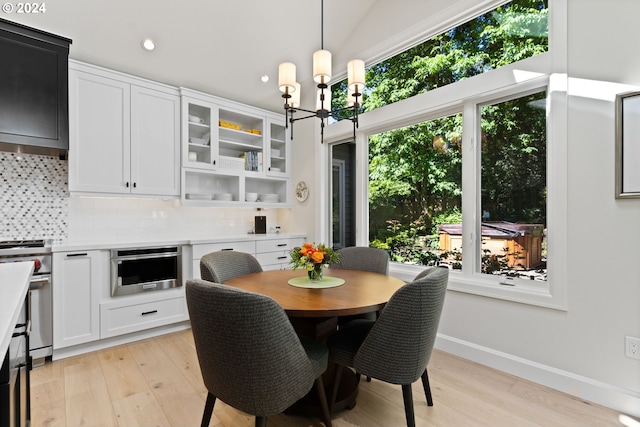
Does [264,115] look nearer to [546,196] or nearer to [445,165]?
[445,165]

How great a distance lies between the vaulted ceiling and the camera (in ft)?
9.35

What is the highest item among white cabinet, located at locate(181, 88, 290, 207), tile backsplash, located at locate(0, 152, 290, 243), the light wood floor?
white cabinet, located at locate(181, 88, 290, 207)

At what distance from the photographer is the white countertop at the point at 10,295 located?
754 millimetres

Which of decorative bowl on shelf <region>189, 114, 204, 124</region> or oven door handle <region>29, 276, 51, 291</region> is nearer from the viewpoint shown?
oven door handle <region>29, 276, 51, 291</region>

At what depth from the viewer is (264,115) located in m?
4.28

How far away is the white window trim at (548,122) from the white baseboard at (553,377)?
0.43m

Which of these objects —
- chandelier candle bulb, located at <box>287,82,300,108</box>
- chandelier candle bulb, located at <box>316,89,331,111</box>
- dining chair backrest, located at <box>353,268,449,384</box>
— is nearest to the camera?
dining chair backrest, located at <box>353,268,449,384</box>

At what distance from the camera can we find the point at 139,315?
10.0ft

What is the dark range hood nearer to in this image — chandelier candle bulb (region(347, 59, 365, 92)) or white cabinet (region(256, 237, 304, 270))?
white cabinet (region(256, 237, 304, 270))

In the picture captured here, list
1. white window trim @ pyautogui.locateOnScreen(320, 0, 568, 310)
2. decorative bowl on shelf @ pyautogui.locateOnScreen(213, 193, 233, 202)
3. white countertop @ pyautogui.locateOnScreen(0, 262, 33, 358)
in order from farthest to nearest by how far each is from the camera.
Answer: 1. decorative bowl on shelf @ pyautogui.locateOnScreen(213, 193, 233, 202)
2. white window trim @ pyautogui.locateOnScreen(320, 0, 568, 310)
3. white countertop @ pyautogui.locateOnScreen(0, 262, 33, 358)

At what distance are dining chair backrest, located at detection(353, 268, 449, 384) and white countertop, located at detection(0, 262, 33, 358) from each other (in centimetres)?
129

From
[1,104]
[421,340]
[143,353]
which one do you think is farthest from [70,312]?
[421,340]

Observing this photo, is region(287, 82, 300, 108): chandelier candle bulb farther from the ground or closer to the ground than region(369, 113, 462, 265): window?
farther from the ground

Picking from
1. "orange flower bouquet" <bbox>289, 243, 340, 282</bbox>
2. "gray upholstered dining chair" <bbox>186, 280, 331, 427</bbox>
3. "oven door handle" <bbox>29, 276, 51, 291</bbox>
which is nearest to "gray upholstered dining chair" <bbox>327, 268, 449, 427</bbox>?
"gray upholstered dining chair" <bbox>186, 280, 331, 427</bbox>
